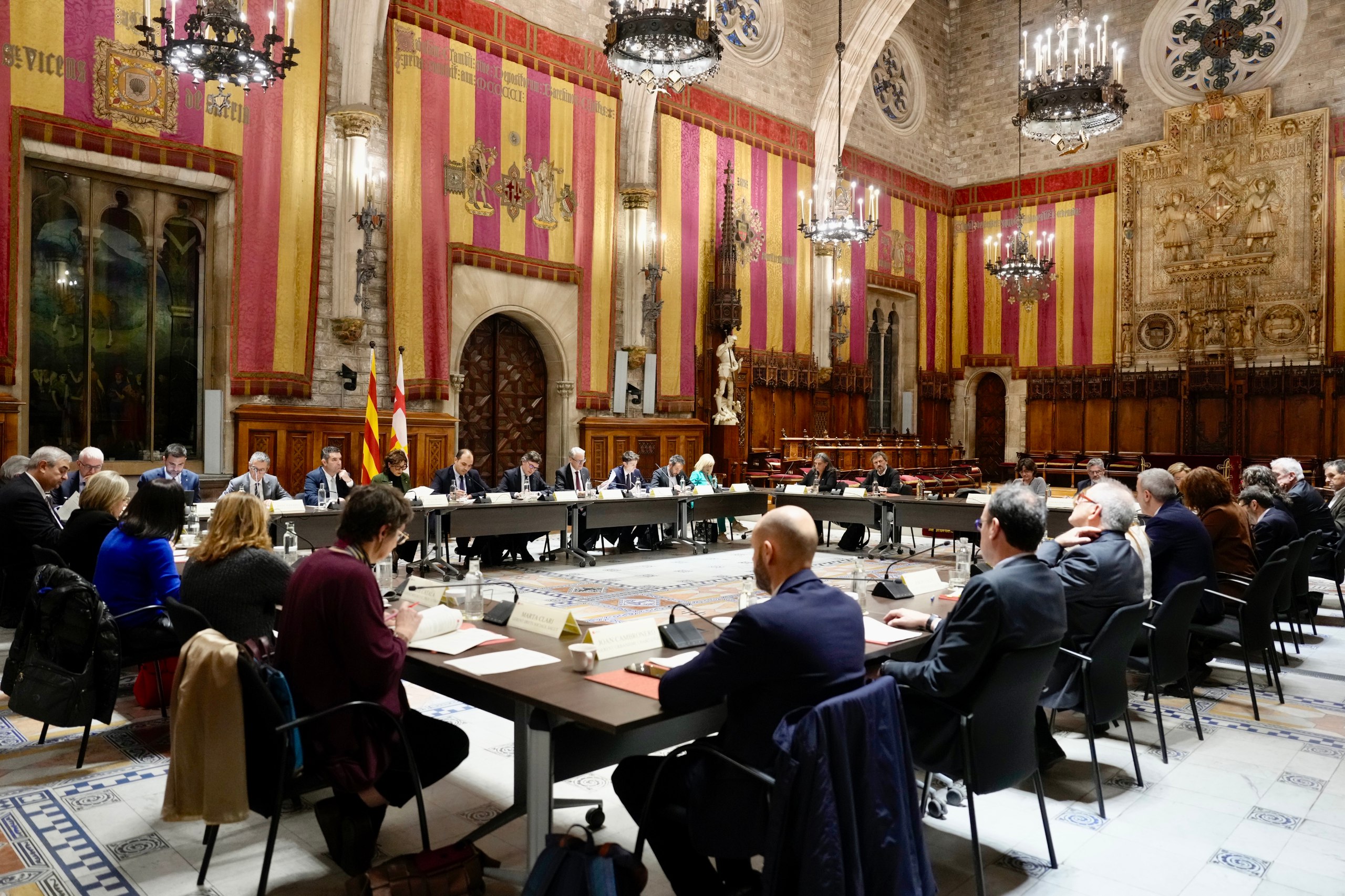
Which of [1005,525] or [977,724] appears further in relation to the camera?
[1005,525]

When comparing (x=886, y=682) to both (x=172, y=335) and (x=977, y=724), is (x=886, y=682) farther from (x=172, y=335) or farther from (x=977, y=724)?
(x=172, y=335)

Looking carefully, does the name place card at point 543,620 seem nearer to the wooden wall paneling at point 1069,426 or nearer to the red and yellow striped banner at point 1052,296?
the wooden wall paneling at point 1069,426

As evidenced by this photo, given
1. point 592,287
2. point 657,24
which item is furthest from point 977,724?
point 592,287

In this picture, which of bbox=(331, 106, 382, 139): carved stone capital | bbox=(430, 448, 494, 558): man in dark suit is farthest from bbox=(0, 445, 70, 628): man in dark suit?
bbox=(331, 106, 382, 139): carved stone capital

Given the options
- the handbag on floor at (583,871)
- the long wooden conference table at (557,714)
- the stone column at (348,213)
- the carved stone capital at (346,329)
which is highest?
the stone column at (348,213)

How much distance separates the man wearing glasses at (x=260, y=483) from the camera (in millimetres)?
7254

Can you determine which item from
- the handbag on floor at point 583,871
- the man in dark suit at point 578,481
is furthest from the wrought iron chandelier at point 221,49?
the handbag on floor at point 583,871

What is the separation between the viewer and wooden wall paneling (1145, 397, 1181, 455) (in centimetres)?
1658

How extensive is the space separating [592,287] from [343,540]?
33.8ft

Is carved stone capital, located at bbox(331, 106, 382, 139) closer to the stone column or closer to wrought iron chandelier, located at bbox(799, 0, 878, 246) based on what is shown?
the stone column

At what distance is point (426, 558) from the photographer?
7973 mm

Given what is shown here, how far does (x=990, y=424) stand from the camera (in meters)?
19.2

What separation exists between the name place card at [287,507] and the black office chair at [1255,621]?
5865mm

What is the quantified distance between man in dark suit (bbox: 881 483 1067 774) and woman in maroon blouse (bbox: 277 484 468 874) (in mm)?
1412
